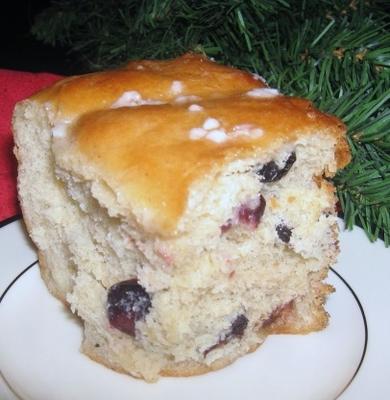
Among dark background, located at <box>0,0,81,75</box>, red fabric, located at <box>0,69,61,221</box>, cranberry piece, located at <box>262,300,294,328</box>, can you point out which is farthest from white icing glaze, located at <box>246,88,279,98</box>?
dark background, located at <box>0,0,81,75</box>

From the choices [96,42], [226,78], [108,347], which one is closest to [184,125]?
[226,78]

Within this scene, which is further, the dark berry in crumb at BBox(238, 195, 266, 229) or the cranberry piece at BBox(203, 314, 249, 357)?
the cranberry piece at BBox(203, 314, 249, 357)

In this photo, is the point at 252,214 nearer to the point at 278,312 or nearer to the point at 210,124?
the point at 210,124

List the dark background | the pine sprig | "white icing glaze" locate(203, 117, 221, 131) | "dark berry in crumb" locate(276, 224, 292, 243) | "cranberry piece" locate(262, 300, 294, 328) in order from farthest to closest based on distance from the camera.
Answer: the dark background → the pine sprig → "cranberry piece" locate(262, 300, 294, 328) → "dark berry in crumb" locate(276, 224, 292, 243) → "white icing glaze" locate(203, 117, 221, 131)

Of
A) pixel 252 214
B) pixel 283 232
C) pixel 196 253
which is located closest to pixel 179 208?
pixel 196 253

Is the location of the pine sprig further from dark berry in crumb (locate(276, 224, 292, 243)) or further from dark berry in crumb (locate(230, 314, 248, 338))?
dark berry in crumb (locate(230, 314, 248, 338))

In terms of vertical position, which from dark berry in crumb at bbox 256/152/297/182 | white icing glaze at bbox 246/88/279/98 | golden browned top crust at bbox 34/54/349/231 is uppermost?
golden browned top crust at bbox 34/54/349/231

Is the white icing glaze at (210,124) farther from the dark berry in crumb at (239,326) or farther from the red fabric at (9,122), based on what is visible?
the red fabric at (9,122)
